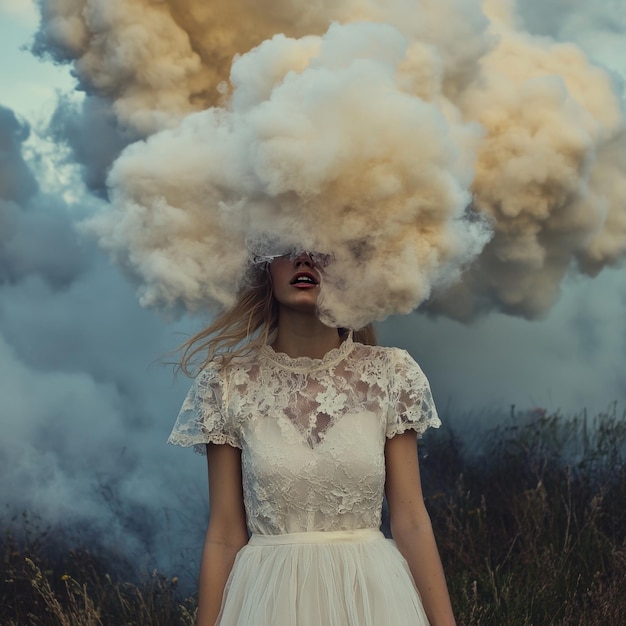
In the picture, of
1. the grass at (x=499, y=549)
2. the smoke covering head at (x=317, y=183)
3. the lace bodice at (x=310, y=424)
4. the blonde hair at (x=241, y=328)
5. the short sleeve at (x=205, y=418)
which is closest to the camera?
the smoke covering head at (x=317, y=183)

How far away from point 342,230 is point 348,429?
0.53m

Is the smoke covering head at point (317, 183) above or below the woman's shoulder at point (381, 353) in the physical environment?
above

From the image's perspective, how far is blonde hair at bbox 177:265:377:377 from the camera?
2768mm

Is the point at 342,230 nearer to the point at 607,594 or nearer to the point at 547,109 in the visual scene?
the point at 607,594

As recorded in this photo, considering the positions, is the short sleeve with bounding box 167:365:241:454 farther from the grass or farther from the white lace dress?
the grass

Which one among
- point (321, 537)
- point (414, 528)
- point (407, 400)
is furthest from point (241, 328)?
point (414, 528)

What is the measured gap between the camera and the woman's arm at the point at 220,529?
257cm

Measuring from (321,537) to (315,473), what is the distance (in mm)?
174

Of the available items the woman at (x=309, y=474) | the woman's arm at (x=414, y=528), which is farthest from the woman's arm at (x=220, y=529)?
the woman's arm at (x=414, y=528)

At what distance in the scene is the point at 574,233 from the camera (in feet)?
19.0

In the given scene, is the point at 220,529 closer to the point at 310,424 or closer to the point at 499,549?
the point at 310,424

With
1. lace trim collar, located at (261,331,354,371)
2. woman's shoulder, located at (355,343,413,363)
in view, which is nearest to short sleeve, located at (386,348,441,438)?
woman's shoulder, located at (355,343,413,363)

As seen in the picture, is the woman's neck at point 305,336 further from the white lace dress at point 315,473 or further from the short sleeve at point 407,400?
the short sleeve at point 407,400

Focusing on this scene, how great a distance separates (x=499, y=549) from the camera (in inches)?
200
